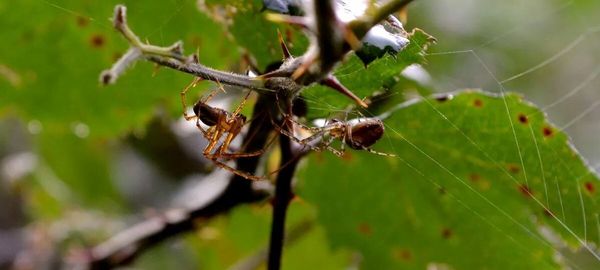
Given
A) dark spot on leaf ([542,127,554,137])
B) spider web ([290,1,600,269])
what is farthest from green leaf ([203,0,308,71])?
spider web ([290,1,600,269])

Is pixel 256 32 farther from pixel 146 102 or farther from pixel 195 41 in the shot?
pixel 146 102

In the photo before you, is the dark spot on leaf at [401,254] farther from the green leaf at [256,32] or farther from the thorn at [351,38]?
the thorn at [351,38]

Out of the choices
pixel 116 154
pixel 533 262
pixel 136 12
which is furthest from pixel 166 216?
pixel 116 154

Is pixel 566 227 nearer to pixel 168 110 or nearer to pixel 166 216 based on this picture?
pixel 166 216

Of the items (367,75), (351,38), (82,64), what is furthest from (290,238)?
(351,38)

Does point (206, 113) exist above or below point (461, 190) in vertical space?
below

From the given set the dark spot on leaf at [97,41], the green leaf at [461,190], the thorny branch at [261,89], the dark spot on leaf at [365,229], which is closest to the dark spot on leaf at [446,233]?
the green leaf at [461,190]

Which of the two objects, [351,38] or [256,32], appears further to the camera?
[256,32]
